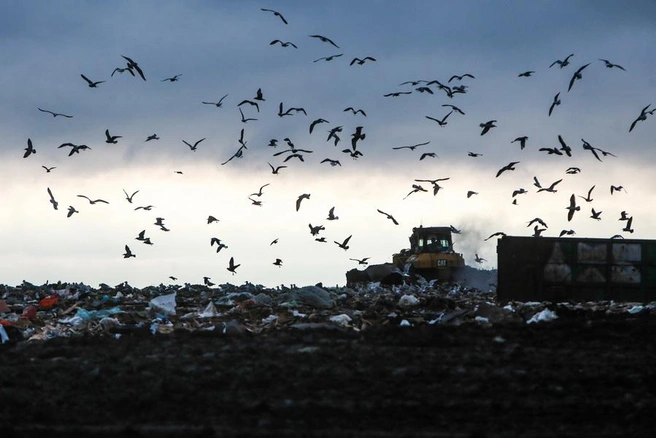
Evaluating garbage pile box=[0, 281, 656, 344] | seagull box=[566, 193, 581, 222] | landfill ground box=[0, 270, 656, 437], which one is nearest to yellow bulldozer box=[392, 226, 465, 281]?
garbage pile box=[0, 281, 656, 344]

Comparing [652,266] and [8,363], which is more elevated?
[652,266]

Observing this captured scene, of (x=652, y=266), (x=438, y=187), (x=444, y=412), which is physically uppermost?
(x=438, y=187)

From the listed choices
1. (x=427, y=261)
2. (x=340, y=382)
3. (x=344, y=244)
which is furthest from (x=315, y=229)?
(x=427, y=261)

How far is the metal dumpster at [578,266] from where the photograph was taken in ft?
48.0

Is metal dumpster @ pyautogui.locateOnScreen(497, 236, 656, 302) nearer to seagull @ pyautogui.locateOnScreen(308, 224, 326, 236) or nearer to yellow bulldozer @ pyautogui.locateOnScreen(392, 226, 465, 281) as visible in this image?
seagull @ pyautogui.locateOnScreen(308, 224, 326, 236)

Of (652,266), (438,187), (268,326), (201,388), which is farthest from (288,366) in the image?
(652,266)

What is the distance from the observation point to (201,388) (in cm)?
654

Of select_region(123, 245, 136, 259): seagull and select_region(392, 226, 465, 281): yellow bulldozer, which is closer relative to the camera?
select_region(123, 245, 136, 259): seagull

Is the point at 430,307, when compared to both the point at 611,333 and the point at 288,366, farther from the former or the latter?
the point at 288,366

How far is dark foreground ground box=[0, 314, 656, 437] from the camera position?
5.73 meters

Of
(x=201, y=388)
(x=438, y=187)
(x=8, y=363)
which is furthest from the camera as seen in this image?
(x=438, y=187)

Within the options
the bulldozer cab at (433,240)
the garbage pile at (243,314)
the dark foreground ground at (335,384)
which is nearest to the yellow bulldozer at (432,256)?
the bulldozer cab at (433,240)

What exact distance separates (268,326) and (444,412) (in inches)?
180

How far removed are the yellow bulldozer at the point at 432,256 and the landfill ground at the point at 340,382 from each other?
1609 centimetres
